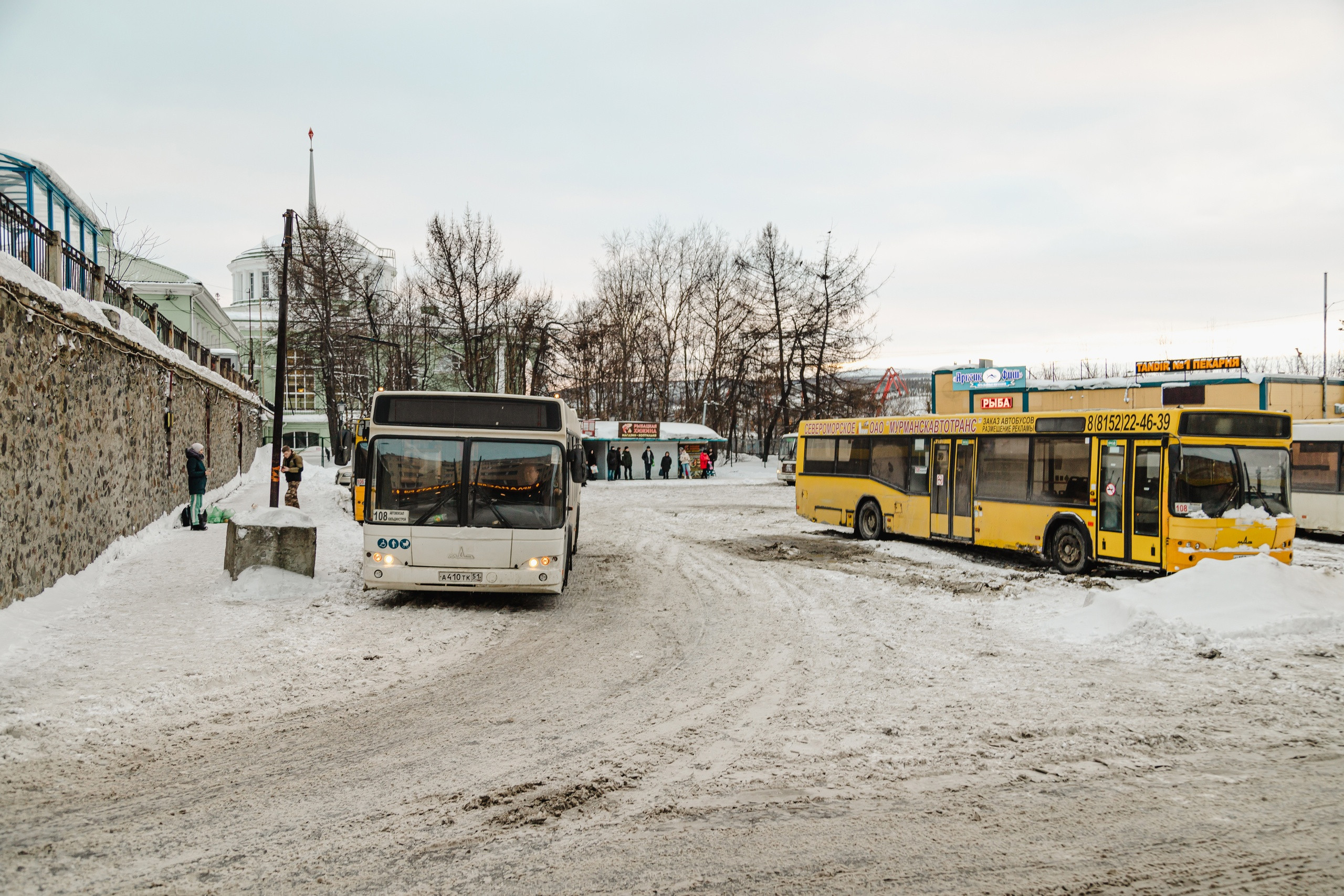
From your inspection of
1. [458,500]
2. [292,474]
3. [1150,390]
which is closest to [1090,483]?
[458,500]

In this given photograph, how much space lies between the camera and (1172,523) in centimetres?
1320

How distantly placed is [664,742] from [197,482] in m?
14.8

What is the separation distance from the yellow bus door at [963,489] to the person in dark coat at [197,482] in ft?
47.0

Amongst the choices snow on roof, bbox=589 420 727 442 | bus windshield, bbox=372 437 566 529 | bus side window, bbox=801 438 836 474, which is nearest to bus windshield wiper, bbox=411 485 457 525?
bus windshield, bbox=372 437 566 529

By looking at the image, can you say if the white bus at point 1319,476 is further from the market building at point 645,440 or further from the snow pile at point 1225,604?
the market building at point 645,440

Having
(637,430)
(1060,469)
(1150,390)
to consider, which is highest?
(1150,390)

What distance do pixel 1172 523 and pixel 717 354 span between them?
51.2 m

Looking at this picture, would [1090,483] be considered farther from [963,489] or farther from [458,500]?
[458,500]

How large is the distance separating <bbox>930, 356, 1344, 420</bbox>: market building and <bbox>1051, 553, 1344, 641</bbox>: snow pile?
33.7 metres

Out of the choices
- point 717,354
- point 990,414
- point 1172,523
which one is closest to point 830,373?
point 717,354

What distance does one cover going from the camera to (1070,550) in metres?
15.1

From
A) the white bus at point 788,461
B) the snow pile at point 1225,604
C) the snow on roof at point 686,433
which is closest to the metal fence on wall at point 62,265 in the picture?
the snow pile at point 1225,604

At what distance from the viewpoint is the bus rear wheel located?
20.2m

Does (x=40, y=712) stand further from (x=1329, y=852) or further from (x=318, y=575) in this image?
(x=1329, y=852)
